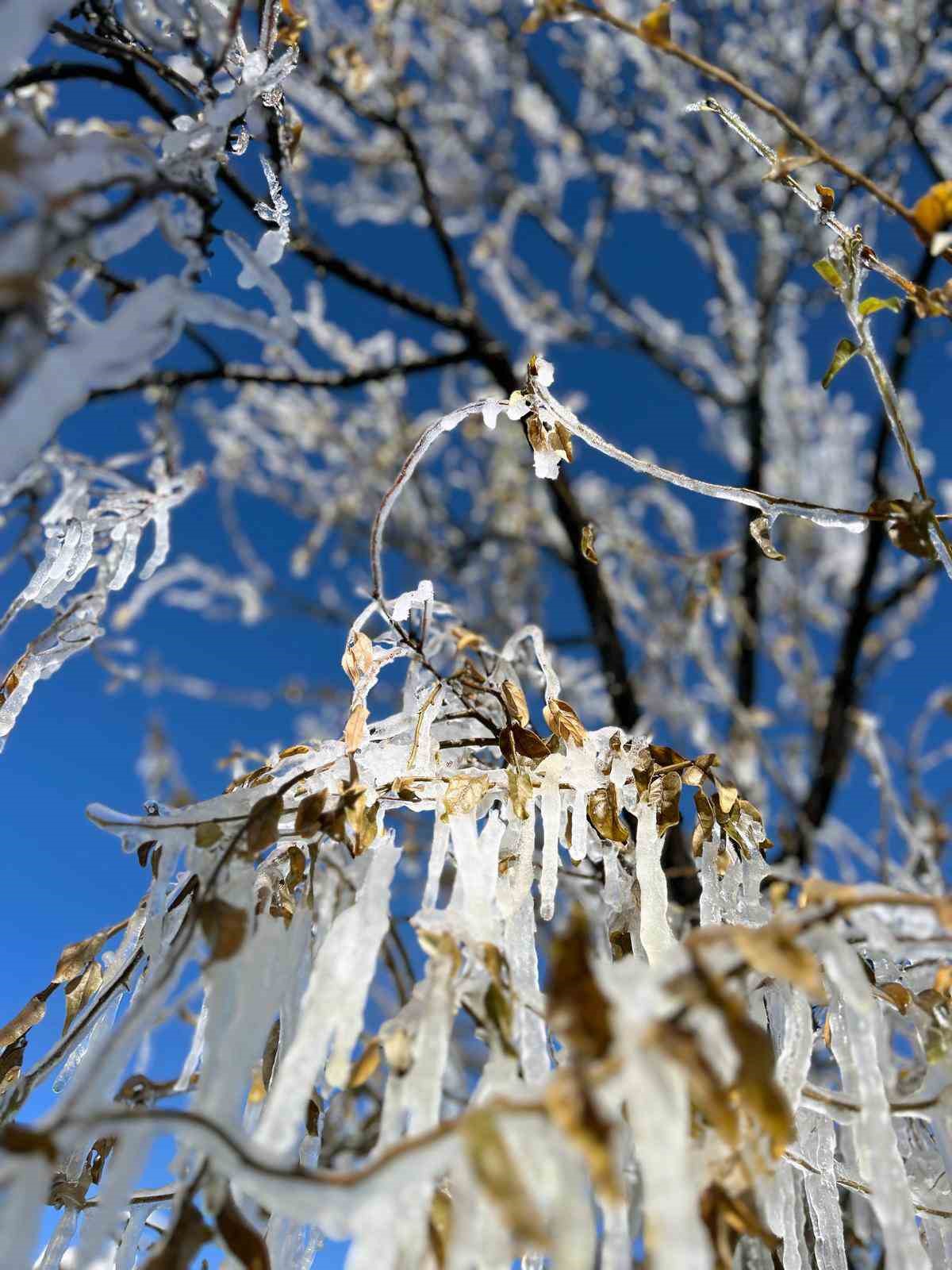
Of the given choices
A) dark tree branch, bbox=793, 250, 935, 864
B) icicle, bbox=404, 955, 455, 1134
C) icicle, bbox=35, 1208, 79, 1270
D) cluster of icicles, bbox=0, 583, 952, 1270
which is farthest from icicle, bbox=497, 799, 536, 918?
dark tree branch, bbox=793, 250, 935, 864

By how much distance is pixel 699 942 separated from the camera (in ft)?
1.53

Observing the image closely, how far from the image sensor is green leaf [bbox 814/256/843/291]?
79 centimetres

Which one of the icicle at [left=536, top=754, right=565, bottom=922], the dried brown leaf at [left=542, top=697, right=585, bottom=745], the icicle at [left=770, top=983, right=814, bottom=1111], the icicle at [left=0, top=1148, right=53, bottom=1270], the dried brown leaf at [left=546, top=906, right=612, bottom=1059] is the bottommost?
the icicle at [left=0, top=1148, right=53, bottom=1270]

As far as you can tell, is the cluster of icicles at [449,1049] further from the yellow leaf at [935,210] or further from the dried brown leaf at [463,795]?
the yellow leaf at [935,210]

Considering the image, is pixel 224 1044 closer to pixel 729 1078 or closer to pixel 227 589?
pixel 729 1078

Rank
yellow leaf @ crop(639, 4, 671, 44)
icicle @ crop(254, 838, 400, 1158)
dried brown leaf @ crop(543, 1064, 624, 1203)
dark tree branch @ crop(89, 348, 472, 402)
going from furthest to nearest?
1. dark tree branch @ crop(89, 348, 472, 402)
2. yellow leaf @ crop(639, 4, 671, 44)
3. icicle @ crop(254, 838, 400, 1158)
4. dried brown leaf @ crop(543, 1064, 624, 1203)

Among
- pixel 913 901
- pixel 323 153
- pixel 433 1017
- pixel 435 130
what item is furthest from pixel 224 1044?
pixel 435 130

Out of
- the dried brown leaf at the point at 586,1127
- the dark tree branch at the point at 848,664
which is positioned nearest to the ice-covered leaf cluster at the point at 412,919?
the dried brown leaf at the point at 586,1127

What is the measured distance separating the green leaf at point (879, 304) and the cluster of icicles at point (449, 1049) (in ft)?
1.48

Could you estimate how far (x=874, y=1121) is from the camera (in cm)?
56

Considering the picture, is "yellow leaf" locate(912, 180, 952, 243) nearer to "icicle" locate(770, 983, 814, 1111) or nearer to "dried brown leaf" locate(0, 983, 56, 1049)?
"icicle" locate(770, 983, 814, 1111)

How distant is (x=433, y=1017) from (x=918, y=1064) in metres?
0.54

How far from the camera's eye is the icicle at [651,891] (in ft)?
2.45

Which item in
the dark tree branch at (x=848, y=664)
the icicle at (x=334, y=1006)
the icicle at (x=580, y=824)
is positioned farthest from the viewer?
the dark tree branch at (x=848, y=664)
